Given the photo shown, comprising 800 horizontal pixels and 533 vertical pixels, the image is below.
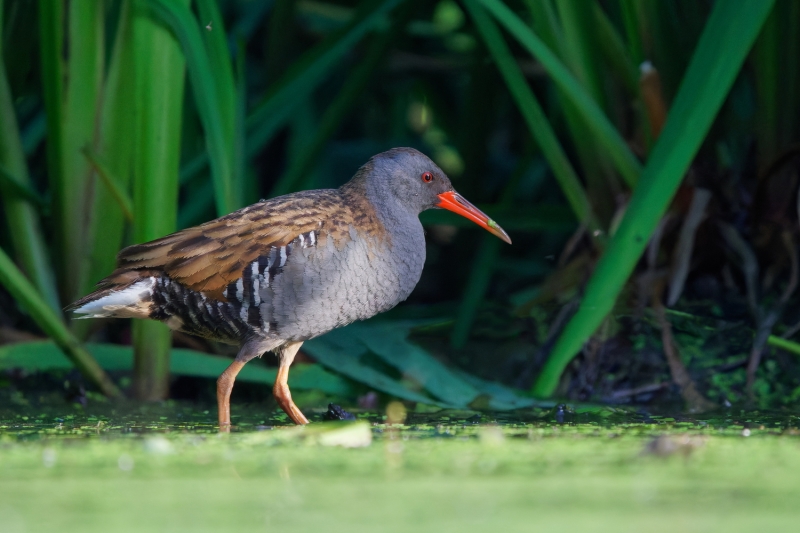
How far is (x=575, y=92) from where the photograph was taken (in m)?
3.44

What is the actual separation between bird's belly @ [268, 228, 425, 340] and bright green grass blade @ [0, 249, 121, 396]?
699mm

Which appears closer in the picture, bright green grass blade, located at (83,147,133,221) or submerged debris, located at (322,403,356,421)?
submerged debris, located at (322,403,356,421)

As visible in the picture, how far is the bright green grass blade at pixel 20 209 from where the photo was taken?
12.3 feet

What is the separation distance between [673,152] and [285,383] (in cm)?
140

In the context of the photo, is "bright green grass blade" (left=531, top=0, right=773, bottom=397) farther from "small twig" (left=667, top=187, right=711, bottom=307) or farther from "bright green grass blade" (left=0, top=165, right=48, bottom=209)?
"bright green grass blade" (left=0, top=165, right=48, bottom=209)

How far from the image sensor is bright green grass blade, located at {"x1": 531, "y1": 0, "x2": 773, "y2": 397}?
10.4ft

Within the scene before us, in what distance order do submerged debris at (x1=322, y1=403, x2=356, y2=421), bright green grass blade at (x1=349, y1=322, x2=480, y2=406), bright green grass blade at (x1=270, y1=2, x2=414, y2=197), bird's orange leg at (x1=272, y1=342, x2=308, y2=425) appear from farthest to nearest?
bright green grass blade at (x1=270, y1=2, x2=414, y2=197)
bright green grass blade at (x1=349, y1=322, x2=480, y2=406)
bird's orange leg at (x1=272, y1=342, x2=308, y2=425)
submerged debris at (x1=322, y1=403, x2=356, y2=421)

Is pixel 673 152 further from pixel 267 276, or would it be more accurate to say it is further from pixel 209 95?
pixel 209 95

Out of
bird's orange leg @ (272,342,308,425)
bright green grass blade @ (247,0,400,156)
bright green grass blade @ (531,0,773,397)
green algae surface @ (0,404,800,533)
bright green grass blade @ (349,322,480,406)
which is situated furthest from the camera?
bright green grass blade @ (247,0,400,156)

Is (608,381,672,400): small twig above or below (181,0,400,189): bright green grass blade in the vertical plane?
below

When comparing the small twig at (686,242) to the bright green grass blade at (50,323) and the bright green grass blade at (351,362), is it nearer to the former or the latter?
the bright green grass blade at (351,362)

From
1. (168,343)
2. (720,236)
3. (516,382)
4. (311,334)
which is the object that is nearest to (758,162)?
(720,236)

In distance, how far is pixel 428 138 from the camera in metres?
6.09

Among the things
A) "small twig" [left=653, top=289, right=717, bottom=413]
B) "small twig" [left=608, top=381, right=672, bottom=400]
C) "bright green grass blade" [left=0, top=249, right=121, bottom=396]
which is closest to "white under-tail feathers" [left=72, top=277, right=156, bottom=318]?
"bright green grass blade" [left=0, top=249, right=121, bottom=396]
